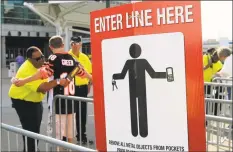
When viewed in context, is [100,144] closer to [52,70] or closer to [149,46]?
[149,46]

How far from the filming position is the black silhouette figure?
209 cm

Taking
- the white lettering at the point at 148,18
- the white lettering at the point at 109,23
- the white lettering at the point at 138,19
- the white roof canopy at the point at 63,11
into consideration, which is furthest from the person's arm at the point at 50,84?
the white roof canopy at the point at 63,11

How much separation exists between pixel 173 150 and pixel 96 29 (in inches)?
31.6

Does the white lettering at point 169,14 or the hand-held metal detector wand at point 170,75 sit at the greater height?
the white lettering at point 169,14

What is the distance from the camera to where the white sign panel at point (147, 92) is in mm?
2012

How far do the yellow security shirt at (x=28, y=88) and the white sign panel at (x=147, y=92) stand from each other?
3.19 m

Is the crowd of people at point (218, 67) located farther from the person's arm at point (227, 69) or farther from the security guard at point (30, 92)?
the security guard at point (30, 92)

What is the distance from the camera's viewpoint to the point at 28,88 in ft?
17.6

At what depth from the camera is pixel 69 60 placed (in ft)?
17.5

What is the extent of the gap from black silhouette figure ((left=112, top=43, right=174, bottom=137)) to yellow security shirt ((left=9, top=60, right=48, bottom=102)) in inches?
131

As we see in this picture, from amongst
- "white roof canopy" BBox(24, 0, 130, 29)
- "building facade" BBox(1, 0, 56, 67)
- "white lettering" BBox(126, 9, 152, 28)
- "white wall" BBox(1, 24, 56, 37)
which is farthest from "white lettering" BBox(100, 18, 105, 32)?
"white wall" BBox(1, 24, 56, 37)

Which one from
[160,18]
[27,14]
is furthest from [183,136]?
[27,14]

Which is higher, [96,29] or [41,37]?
[41,37]

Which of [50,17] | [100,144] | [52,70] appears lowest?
[100,144]
